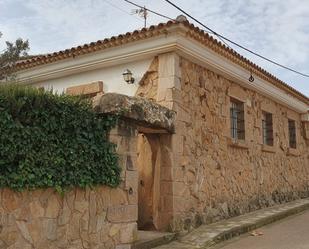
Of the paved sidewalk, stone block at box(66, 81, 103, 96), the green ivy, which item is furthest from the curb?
A: stone block at box(66, 81, 103, 96)

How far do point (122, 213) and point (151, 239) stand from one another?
85 cm

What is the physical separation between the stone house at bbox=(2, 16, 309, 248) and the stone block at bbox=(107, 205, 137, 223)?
0.05 feet

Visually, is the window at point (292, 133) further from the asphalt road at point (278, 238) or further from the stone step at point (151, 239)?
the stone step at point (151, 239)

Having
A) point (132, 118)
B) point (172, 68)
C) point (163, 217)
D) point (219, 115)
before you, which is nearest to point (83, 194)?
point (132, 118)

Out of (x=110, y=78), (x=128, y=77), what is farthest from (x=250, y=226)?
(x=110, y=78)

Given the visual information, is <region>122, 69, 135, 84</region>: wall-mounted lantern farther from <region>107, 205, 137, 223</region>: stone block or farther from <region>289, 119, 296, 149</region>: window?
<region>289, 119, 296, 149</region>: window

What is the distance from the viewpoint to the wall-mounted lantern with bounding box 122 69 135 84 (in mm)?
→ 8641

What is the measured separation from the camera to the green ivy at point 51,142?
195 inches

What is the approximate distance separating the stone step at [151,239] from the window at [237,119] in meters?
4.16

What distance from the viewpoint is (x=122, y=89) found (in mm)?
8914

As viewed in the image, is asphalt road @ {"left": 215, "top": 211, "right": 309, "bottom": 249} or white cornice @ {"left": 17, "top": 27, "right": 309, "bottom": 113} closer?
asphalt road @ {"left": 215, "top": 211, "right": 309, "bottom": 249}

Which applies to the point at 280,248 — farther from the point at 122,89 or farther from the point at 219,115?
the point at 122,89

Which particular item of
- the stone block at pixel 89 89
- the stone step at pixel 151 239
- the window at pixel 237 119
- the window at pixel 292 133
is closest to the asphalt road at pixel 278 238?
the stone step at pixel 151 239

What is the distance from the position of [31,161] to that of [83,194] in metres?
1.01
